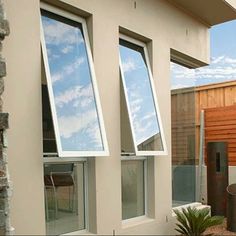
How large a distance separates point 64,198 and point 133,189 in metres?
1.51

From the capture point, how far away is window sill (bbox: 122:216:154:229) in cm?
498

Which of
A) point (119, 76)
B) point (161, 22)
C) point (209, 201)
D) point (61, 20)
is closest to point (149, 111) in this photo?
point (119, 76)

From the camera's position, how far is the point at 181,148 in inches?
275

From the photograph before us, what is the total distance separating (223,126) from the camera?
8.98m

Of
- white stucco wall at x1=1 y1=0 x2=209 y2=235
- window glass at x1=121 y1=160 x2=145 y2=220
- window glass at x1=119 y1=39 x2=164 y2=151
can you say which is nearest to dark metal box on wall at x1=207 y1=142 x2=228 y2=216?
white stucco wall at x1=1 y1=0 x2=209 y2=235

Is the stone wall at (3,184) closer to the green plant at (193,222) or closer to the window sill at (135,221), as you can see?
the window sill at (135,221)

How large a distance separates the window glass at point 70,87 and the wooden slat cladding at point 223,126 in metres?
5.33

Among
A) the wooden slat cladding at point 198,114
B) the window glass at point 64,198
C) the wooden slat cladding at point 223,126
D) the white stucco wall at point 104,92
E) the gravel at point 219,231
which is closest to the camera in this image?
the white stucco wall at point 104,92

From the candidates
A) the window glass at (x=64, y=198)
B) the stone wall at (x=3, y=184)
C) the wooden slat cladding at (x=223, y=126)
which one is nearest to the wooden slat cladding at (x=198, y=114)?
the wooden slat cladding at (x=223, y=126)

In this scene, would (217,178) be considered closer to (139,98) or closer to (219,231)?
(219,231)

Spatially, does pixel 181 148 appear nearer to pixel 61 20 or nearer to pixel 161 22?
pixel 161 22

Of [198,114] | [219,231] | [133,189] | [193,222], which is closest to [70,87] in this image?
[133,189]

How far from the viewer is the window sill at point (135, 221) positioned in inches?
196

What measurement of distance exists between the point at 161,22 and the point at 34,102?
312 centimetres
